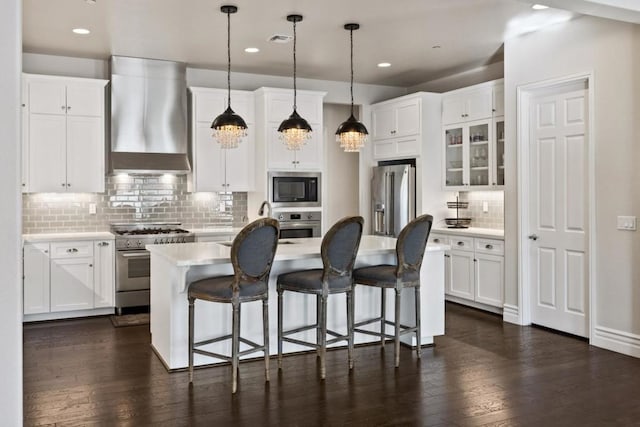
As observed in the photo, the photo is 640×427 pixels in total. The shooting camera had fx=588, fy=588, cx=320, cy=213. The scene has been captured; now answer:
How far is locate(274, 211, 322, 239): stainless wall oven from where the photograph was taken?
699cm

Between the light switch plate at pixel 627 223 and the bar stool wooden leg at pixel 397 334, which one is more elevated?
the light switch plate at pixel 627 223

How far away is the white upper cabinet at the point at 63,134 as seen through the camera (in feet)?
19.9

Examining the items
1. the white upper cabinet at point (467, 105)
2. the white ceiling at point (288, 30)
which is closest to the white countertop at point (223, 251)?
the white ceiling at point (288, 30)

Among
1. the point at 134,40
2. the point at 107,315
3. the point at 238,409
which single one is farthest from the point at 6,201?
the point at 107,315

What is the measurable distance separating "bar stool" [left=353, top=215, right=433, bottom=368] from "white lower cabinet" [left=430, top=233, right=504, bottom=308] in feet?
5.99

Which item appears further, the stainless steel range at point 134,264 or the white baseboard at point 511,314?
the stainless steel range at point 134,264

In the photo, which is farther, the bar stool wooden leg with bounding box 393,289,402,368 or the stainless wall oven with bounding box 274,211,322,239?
the stainless wall oven with bounding box 274,211,322,239

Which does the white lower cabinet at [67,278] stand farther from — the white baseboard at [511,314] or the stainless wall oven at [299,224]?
the white baseboard at [511,314]

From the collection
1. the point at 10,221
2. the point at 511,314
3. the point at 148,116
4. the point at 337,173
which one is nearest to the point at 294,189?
the point at 148,116

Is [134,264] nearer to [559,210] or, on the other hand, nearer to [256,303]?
[256,303]

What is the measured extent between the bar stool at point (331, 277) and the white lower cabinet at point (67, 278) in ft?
8.79

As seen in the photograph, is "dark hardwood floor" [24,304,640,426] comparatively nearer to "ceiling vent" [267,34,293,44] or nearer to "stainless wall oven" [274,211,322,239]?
"stainless wall oven" [274,211,322,239]

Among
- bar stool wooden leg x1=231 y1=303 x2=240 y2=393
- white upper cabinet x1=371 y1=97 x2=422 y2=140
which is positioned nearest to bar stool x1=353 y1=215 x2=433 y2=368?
bar stool wooden leg x1=231 y1=303 x2=240 y2=393

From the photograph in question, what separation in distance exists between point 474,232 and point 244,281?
3327 mm
